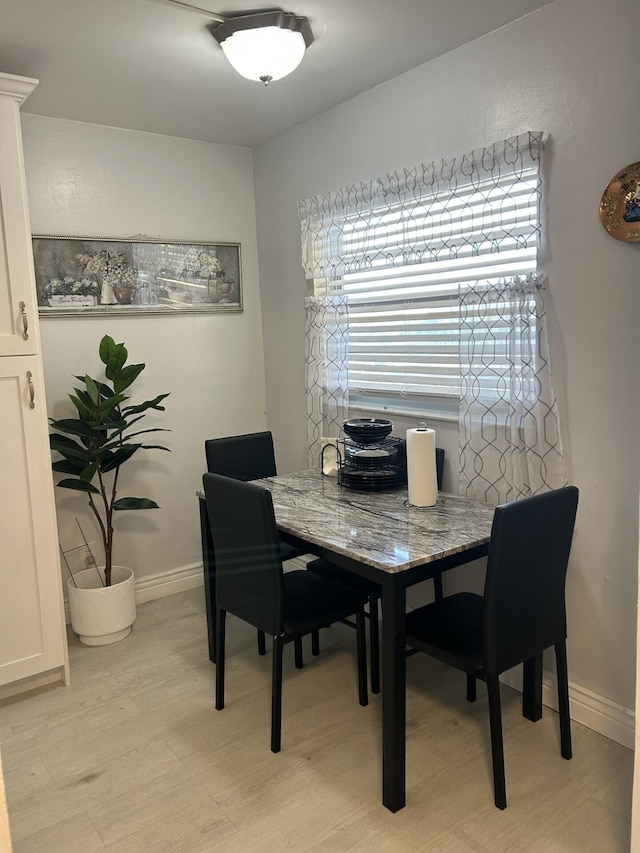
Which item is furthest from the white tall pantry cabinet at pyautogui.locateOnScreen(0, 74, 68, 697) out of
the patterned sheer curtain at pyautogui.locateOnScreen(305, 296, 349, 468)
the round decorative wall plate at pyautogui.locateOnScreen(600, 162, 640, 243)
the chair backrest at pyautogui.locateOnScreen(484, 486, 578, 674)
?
the round decorative wall plate at pyautogui.locateOnScreen(600, 162, 640, 243)

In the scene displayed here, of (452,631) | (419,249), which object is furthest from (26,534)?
(419,249)

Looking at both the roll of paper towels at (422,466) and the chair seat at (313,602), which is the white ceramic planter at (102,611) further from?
the roll of paper towels at (422,466)

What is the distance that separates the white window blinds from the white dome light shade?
697mm

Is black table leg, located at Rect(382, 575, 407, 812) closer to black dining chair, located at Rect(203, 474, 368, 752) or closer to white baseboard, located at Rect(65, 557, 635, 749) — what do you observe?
black dining chair, located at Rect(203, 474, 368, 752)

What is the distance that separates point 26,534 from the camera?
2619mm

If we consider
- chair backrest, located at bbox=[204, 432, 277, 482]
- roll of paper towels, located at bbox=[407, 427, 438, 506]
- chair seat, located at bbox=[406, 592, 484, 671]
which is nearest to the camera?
chair seat, located at bbox=[406, 592, 484, 671]

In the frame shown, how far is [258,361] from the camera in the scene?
12.8ft

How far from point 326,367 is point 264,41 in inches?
59.0

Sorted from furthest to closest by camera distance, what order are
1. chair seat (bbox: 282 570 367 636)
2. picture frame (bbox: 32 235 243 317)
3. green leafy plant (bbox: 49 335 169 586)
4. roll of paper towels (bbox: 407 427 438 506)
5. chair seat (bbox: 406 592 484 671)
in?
picture frame (bbox: 32 235 243 317), green leafy plant (bbox: 49 335 169 586), roll of paper towels (bbox: 407 427 438 506), chair seat (bbox: 282 570 367 636), chair seat (bbox: 406 592 484 671)

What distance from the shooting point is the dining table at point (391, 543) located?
194 centimetres

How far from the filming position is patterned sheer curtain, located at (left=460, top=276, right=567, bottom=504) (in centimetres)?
Result: 235

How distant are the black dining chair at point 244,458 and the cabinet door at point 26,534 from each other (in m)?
0.72

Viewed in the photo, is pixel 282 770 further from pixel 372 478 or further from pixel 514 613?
pixel 372 478

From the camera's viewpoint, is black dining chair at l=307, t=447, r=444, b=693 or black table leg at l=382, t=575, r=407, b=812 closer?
black table leg at l=382, t=575, r=407, b=812
